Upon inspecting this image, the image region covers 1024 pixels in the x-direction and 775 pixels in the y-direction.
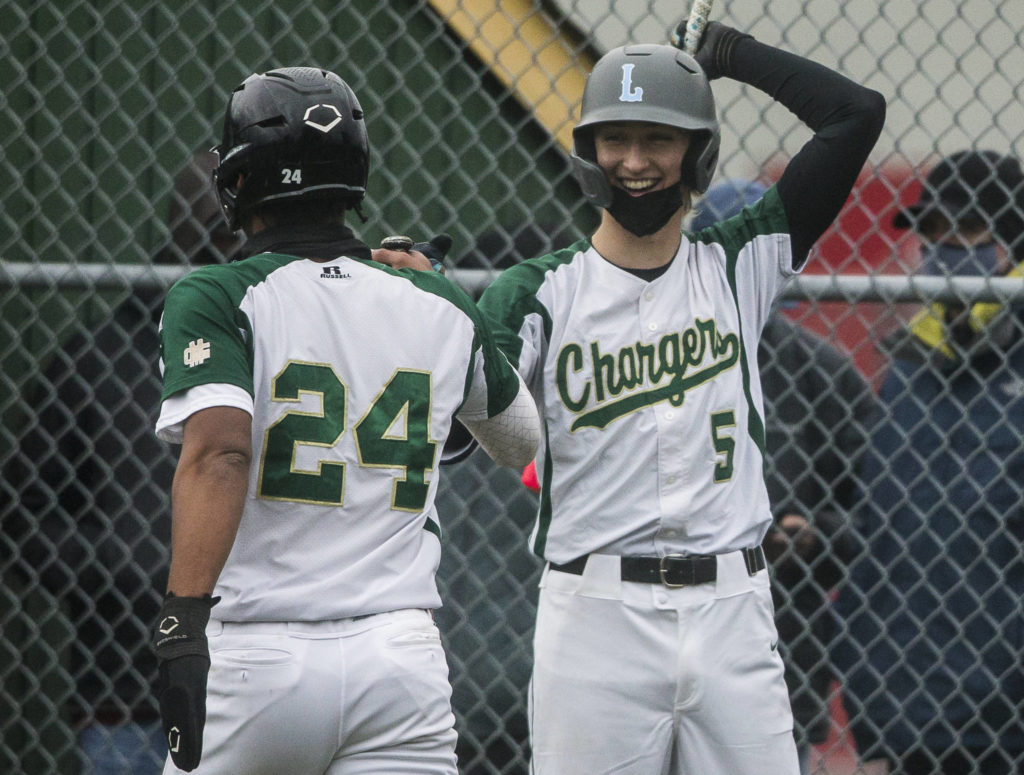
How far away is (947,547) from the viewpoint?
3.63 m

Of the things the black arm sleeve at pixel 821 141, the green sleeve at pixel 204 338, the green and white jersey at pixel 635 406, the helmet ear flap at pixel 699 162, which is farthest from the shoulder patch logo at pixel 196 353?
the black arm sleeve at pixel 821 141

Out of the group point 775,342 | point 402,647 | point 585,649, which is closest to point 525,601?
point 775,342

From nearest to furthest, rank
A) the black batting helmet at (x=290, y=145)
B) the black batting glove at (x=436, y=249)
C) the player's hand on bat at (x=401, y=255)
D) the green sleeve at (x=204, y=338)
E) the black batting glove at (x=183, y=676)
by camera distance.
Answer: the black batting glove at (x=183, y=676), the green sleeve at (x=204, y=338), the black batting helmet at (x=290, y=145), the player's hand on bat at (x=401, y=255), the black batting glove at (x=436, y=249)

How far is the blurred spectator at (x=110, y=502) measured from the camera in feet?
12.1

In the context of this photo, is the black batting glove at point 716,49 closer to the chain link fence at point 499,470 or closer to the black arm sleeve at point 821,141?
the black arm sleeve at point 821,141

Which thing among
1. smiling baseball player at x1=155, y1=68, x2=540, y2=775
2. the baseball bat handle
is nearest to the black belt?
smiling baseball player at x1=155, y1=68, x2=540, y2=775

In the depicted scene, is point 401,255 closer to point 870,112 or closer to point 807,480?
point 870,112

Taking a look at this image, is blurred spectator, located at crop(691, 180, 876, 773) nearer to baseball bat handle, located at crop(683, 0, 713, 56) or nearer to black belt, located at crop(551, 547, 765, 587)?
baseball bat handle, located at crop(683, 0, 713, 56)

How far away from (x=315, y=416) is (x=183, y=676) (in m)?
0.42

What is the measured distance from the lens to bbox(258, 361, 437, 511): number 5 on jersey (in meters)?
2.07

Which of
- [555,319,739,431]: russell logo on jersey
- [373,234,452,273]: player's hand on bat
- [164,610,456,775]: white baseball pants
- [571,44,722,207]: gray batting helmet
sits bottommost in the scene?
[164,610,456,775]: white baseball pants

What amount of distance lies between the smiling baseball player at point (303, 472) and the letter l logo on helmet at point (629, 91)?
67 cm

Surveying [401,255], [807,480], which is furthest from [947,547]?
[401,255]

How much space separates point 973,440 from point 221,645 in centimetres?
226
